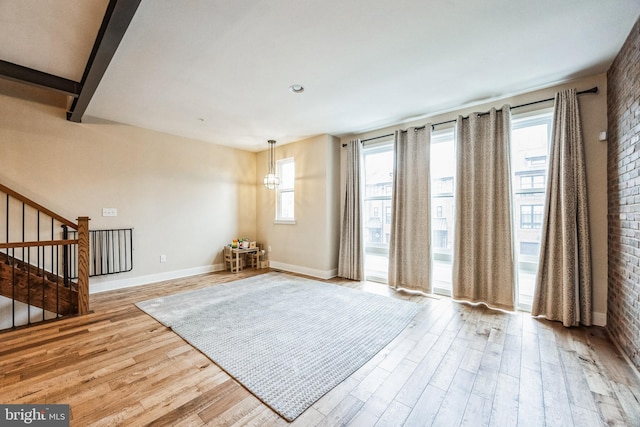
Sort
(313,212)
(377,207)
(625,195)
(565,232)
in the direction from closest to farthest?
(625,195)
(565,232)
(377,207)
(313,212)

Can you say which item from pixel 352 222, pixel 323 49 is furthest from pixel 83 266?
pixel 352 222

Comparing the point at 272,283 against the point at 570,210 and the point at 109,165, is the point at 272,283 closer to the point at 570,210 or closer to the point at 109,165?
the point at 109,165

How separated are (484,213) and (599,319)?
1469 mm

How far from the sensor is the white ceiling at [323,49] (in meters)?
1.81

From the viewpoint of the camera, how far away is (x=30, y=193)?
3328 millimetres

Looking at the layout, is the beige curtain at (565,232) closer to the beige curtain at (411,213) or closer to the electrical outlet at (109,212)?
the beige curtain at (411,213)

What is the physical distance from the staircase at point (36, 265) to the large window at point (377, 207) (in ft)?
12.8

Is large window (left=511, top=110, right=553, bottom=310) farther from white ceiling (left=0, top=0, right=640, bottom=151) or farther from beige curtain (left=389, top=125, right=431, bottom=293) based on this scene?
beige curtain (left=389, top=125, right=431, bottom=293)

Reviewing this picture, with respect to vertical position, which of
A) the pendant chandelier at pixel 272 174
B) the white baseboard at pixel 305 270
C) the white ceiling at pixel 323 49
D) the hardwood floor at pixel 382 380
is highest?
the white ceiling at pixel 323 49

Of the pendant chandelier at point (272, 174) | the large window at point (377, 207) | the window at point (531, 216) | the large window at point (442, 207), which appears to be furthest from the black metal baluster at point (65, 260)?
the window at point (531, 216)

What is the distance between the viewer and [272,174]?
521 cm

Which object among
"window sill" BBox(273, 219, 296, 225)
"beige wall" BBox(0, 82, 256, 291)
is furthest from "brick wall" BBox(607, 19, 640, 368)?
"beige wall" BBox(0, 82, 256, 291)

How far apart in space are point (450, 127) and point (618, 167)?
5.64ft

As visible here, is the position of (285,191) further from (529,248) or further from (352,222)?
(529,248)
